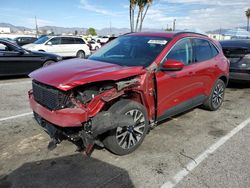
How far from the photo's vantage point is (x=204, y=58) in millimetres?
5094

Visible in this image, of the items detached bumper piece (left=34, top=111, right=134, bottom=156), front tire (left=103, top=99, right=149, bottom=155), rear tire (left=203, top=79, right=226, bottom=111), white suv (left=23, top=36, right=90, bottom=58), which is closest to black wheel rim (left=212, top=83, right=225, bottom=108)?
rear tire (left=203, top=79, right=226, bottom=111)

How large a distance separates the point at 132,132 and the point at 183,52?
1803 mm

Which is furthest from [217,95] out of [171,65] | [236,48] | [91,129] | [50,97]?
[50,97]

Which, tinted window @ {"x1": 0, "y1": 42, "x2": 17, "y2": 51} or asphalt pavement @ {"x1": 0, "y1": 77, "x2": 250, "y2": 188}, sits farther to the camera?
tinted window @ {"x1": 0, "y1": 42, "x2": 17, "y2": 51}

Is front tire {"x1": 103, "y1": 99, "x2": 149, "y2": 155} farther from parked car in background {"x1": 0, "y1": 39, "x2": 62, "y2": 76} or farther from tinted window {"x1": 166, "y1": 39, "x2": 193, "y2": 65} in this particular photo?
parked car in background {"x1": 0, "y1": 39, "x2": 62, "y2": 76}

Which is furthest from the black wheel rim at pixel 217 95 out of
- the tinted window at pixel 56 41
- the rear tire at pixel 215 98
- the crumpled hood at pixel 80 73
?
the tinted window at pixel 56 41

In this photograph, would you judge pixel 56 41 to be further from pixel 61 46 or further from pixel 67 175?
pixel 67 175

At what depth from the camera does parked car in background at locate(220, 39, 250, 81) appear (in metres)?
7.43

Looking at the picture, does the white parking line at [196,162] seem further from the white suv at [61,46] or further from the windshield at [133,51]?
the white suv at [61,46]

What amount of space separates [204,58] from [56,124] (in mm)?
3317

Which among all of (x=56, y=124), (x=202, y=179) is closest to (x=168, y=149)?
(x=202, y=179)

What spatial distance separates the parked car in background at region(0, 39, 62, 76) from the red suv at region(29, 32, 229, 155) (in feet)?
18.1

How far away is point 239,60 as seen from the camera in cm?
756

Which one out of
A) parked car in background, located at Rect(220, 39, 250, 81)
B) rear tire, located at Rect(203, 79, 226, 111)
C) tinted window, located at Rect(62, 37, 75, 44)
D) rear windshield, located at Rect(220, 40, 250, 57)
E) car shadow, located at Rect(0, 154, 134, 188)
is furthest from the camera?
tinted window, located at Rect(62, 37, 75, 44)
